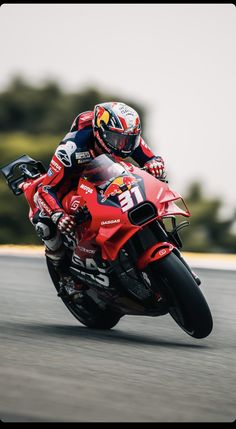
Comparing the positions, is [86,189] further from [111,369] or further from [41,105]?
[41,105]

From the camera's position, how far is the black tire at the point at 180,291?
7.11m

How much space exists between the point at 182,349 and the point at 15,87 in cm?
2084

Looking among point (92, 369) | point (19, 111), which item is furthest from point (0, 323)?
point (19, 111)

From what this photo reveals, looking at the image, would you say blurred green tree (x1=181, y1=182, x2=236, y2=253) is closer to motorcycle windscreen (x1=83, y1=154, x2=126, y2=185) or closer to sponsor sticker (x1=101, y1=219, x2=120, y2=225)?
motorcycle windscreen (x1=83, y1=154, x2=126, y2=185)

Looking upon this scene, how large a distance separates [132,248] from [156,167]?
971 millimetres

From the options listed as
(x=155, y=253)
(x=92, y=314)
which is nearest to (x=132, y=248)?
(x=155, y=253)

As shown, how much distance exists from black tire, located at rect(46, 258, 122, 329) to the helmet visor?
4.03 ft

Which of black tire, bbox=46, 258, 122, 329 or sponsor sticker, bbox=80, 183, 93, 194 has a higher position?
sponsor sticker, bbox=80, 183, 93, 194

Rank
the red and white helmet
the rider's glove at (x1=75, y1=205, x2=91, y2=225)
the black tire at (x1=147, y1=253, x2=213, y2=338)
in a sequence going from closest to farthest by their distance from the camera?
the black tire at (x1=147, y1=253, x2=213, y2=338) → the red and white helmet → the rider's glove at (x1=75, y1=205, x2=91, y2=225)

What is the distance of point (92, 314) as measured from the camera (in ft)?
27.5

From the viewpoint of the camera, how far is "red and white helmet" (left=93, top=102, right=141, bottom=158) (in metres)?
7.63

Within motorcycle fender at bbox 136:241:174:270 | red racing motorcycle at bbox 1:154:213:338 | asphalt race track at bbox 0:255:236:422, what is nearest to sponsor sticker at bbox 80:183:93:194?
red racing motorcycle at bbox 1:154:213:338

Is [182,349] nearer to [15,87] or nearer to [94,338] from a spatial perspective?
[94,338]
